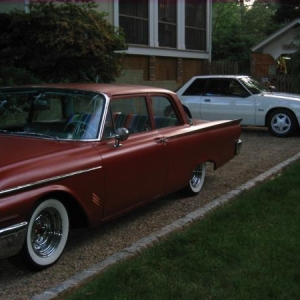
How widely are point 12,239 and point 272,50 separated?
69.9ft

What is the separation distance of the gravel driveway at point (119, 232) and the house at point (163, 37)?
930 cm

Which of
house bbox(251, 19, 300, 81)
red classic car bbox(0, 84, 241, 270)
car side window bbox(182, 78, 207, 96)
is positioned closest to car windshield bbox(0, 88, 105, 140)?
red classic car bbox(0, 84, 241, 270)

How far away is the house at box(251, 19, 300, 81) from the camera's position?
2198cm

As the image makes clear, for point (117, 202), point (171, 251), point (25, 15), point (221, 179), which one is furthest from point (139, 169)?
point (25, 15)

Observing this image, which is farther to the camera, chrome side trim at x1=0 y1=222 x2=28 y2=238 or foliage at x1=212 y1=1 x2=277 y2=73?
foliage at x1=212 y1=1 x2=277 y2=73

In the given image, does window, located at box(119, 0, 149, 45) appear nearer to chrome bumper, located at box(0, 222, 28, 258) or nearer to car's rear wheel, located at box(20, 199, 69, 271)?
car's rear wheel, located at box(20, 199, 69, 271)

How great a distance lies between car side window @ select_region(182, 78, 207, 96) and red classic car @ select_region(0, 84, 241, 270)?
6.93m

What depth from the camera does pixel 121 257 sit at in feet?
14.0

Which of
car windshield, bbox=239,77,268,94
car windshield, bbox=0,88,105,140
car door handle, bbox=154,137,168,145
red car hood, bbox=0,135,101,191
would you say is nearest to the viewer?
red car hood, bbox=0,135,101,191

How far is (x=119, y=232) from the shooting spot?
5.10m

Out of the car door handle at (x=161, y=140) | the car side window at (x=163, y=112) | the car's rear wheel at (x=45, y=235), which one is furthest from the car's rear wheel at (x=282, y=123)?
the car's rear wheel at (x=45, y=235)

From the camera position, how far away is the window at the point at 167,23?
20031 millimetres

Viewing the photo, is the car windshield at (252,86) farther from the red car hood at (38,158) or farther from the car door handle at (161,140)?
the red car hood at (38,158)

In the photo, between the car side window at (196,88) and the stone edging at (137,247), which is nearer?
the stone edging at (137,247)
